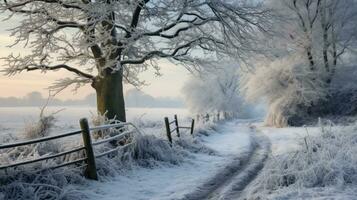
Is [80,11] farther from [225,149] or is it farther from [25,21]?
[225,149]

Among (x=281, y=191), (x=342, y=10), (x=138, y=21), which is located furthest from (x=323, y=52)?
(x=281, y=191)

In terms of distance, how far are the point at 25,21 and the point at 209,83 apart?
1838 inches

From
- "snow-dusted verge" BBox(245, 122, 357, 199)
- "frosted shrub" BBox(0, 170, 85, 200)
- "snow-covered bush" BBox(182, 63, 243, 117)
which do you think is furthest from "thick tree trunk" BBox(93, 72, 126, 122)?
"snow-covered bush" BBox(182, 63, 243, 117)

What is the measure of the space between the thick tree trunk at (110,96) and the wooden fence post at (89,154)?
4.71m

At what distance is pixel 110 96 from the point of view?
1405 centimetres

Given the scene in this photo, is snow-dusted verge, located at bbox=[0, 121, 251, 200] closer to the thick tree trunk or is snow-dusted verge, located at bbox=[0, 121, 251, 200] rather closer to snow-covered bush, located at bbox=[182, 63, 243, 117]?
the thick tree trunk

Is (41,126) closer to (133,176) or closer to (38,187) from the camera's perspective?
(133,176)

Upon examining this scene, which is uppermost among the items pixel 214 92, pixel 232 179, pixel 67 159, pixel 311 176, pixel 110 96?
pixel 214 92

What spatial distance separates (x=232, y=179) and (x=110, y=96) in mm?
5478

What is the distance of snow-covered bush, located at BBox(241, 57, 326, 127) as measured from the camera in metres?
31.3

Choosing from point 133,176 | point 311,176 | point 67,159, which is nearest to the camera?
point 311,176

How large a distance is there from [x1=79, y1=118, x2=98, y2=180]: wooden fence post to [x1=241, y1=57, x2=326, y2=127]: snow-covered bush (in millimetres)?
23759

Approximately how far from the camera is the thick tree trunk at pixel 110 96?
14055mm

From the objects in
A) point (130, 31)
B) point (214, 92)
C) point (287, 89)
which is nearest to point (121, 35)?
point (130, 31)
